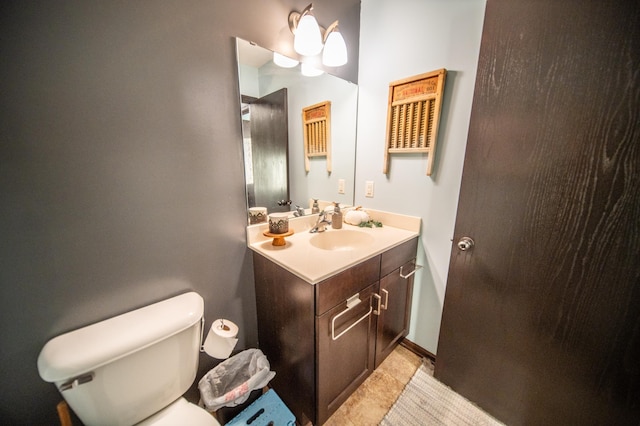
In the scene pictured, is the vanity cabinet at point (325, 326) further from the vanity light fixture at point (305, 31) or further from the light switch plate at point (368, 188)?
the vanity light fixture at point (305, 31)

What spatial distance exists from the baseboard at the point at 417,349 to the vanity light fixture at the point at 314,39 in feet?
6.40

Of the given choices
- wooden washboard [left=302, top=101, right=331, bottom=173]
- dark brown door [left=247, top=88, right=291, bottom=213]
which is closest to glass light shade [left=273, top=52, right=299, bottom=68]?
dark brown door [left=247, top=88, right=291, bottom=213]

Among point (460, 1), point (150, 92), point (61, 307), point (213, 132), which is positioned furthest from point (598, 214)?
point (61, 307)

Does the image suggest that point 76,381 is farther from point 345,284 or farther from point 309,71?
point 309,71

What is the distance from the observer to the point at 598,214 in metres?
0.78

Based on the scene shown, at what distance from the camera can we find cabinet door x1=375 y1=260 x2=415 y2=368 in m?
1.25

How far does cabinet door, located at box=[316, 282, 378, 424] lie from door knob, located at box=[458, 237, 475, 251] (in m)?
0.47

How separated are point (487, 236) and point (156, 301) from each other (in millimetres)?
1531

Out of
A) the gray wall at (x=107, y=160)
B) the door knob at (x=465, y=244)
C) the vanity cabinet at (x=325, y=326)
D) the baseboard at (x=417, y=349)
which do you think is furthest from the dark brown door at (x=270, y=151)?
the baseboard at (x=417, y=349)

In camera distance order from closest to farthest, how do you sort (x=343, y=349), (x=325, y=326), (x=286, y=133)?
(x=325, y=326) → (x=343, y=349) → (x=286, y=133)

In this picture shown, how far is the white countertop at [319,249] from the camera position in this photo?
3.05ft

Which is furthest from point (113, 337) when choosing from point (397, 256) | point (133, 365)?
point (397, 256)

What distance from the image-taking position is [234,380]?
1.10 metres

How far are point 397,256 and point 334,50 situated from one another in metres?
1.28
